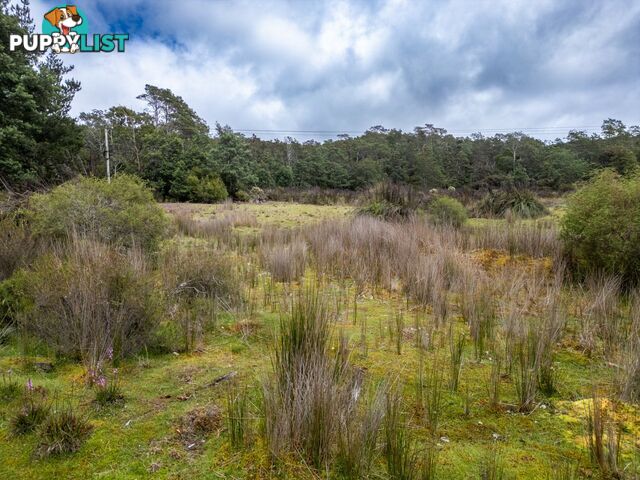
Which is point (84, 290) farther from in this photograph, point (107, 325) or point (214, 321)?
point (214, 321)

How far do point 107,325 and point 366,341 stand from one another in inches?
84.9

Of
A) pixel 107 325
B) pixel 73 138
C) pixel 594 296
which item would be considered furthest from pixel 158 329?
pixel 73 138

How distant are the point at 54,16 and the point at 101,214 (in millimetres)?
9718

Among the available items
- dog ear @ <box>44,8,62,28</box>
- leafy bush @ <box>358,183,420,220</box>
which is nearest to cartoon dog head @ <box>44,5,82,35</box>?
dog ear @ <box>44,8,62,28</box>

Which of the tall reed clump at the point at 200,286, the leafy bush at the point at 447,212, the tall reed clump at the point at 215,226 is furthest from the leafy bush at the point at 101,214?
the leafy bush at the point at 447,212

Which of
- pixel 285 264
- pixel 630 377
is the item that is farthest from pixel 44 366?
pixel 630 377

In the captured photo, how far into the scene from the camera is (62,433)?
204 centimetres

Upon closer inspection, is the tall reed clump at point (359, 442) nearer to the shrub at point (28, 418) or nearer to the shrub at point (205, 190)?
the shrub at point (28, 418)

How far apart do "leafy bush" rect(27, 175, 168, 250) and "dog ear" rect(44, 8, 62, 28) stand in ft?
27.8

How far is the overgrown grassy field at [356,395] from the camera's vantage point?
6.23 feet

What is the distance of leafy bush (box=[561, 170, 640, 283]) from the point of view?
513cm

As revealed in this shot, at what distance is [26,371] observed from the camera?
2.95 metres

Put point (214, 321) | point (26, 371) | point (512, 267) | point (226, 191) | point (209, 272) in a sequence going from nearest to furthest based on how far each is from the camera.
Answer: point (26, 371) → point (214, 321) → point (209, 272) → point (512, 267) → point (226, 191)

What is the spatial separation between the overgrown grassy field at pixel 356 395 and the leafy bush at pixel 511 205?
8.73m
